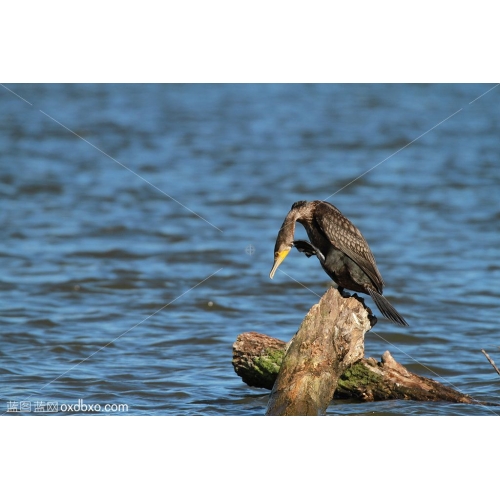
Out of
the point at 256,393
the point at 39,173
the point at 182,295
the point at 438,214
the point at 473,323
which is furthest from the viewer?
the point at 39,173

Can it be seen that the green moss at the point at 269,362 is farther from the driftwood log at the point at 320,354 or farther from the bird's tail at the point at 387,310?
the bird's tail at the point at 387,310

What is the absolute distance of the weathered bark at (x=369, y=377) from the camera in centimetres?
702

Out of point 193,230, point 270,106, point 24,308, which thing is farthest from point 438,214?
point 270,106

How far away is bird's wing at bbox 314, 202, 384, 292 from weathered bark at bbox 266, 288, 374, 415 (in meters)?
0.44

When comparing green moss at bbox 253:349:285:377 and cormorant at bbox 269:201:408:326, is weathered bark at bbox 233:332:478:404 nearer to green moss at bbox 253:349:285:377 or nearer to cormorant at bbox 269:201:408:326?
green moss at bbox 253:349:285:377

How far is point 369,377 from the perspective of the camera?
707cm

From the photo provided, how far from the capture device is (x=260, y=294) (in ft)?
38.2

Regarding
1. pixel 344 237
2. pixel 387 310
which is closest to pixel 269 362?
pixel 387 310

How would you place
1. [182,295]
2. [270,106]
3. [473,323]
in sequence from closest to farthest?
[473,323] < [182,295] < [270,106]

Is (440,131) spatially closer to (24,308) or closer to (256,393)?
(24,308)

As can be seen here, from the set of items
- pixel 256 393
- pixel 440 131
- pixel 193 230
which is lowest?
pixel 256 393

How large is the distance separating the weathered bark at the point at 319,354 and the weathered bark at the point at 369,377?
0.77m

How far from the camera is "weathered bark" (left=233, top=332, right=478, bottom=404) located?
23.0 feet

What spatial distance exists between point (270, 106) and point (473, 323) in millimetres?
18822
